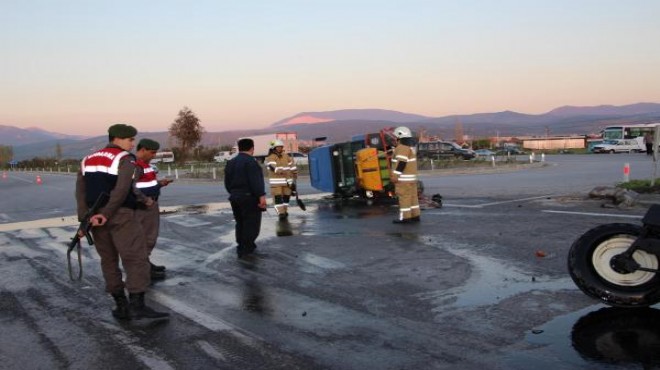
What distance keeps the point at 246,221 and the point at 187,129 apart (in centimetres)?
6150

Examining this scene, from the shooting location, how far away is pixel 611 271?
5371mm

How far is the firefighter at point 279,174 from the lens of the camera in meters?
12.7

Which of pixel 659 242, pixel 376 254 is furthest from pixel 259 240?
pixel 659 242

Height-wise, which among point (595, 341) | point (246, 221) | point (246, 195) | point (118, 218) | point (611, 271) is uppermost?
point (118, 218)

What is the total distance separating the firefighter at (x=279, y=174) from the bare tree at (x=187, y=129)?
187 feet

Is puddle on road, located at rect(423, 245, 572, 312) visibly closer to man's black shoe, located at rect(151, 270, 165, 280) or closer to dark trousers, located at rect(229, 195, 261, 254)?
dark trousers, located at rect(229, 195, 261, 254)

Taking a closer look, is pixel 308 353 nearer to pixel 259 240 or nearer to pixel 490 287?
pixel 490 287

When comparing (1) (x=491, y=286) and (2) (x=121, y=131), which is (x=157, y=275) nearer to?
(2) (x=121, y=131)

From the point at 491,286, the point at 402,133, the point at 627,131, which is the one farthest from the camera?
the point at 627,131

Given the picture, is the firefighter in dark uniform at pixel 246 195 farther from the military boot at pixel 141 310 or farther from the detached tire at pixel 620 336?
the detached tire at pixel 620 336

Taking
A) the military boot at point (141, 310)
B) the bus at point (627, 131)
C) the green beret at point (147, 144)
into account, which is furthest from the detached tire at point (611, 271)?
the bus at point (627, 131)

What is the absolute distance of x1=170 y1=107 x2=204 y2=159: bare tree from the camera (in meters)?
67.7

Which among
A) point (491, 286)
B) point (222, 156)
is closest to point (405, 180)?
point (491, 286)

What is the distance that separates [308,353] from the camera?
4.52 metres
